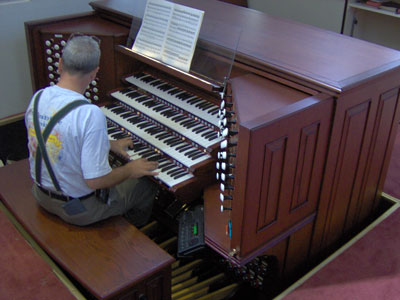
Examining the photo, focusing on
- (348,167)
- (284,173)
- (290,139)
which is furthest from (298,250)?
(290,139)

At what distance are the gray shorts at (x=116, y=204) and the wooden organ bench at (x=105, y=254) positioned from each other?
0.16ft

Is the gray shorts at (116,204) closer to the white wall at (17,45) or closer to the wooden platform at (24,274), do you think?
the wooden platform at (24,274)

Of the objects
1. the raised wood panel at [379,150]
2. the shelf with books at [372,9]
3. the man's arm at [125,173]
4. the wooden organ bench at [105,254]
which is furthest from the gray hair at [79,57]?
the shelf with books at [372,9]

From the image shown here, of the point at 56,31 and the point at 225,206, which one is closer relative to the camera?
the point at 225,206

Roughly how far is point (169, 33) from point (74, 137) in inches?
38.0

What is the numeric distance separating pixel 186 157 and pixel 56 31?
1.35 metres

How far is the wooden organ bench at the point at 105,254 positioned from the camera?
2121 mm

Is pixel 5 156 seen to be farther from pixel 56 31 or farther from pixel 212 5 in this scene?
pixel 212 5

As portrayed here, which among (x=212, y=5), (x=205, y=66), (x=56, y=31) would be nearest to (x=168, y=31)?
(x=205, y=66)

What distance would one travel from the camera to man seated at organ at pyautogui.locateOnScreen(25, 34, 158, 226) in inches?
84.7

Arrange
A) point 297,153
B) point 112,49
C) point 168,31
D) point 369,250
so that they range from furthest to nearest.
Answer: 1. point 112,49
2. point 168,31
3. point 369,250
4. point 297,153

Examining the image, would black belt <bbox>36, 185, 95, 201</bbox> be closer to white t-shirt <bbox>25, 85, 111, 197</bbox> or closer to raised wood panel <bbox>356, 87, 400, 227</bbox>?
white t-shirt <bbox>25, 85, 111, 197</bbox>

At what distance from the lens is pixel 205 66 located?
2.59 m

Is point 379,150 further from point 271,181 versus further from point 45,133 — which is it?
point 45,133
